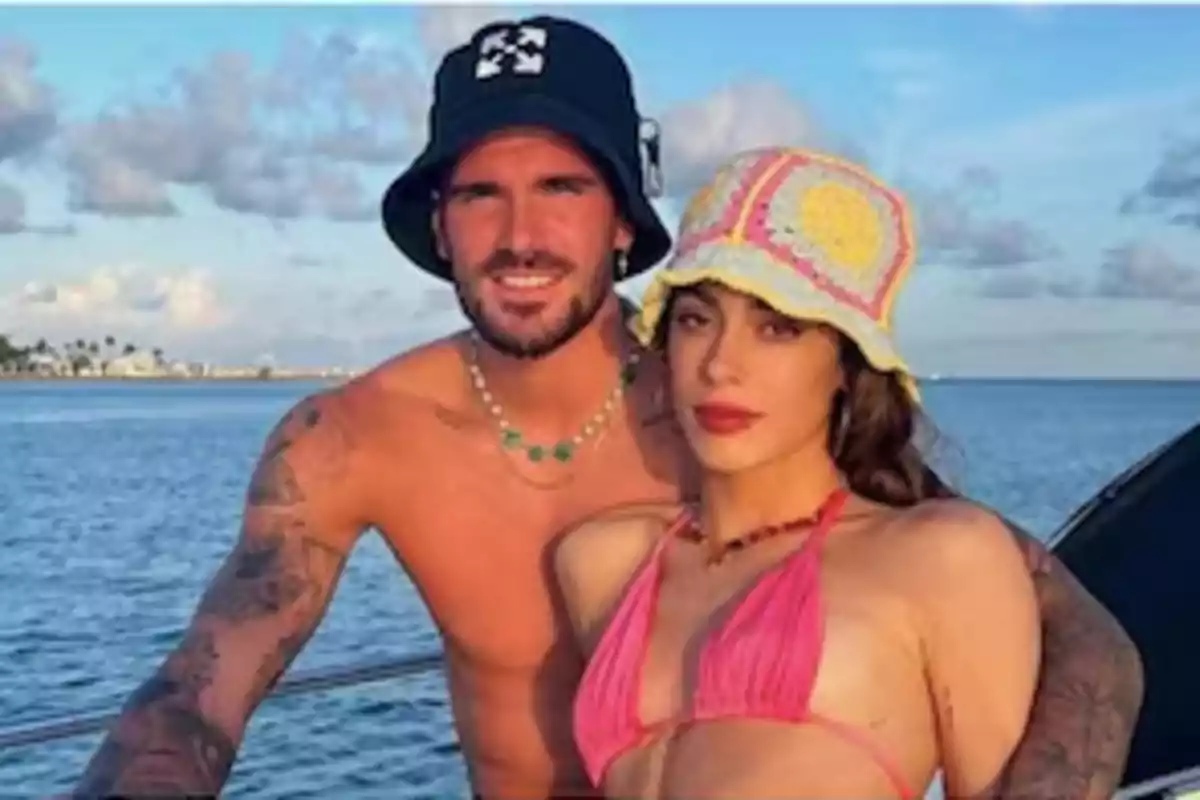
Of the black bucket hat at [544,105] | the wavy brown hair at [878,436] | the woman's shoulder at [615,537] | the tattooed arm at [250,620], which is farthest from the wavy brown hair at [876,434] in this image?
the tattooed arm at [250,620]

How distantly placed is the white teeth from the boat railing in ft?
2.21

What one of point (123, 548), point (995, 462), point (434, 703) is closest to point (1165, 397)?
point (995, 462)

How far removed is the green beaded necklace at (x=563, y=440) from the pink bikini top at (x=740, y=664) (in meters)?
0.52

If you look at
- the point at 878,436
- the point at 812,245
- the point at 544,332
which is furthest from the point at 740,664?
the point at 544,332

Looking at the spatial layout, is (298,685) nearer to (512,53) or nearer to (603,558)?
(603,558)

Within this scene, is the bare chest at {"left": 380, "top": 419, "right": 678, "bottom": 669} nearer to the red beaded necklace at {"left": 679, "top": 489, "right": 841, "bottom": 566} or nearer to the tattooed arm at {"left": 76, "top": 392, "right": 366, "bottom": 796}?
the tattooed arm at {"left": 76, "top": 392, "right": 366, "bottom": 796}

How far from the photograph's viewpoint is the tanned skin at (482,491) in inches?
102

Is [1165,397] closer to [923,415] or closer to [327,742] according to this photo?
[327,742]

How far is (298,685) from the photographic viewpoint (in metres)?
2.85

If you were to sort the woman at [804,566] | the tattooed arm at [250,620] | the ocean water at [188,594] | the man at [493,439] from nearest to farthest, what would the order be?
the woman at [804,566] → the tattooed arm at [250,620] → the man at [493,439] → the ocean water at [188,594]

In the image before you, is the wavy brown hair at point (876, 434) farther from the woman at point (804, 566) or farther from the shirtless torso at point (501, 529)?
the shirtless torso at point (501, 529)

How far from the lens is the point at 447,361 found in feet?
9.53

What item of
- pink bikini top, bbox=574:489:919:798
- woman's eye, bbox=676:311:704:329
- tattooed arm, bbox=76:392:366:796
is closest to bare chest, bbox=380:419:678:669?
tattooed arm, bbox=76:392:366:796

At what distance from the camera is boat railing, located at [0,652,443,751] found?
261cm
